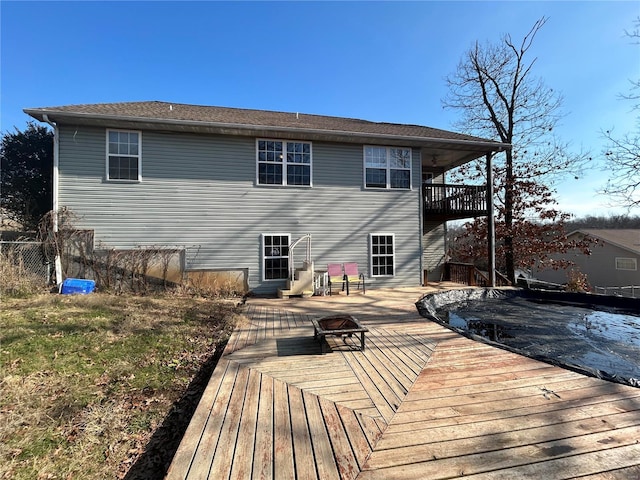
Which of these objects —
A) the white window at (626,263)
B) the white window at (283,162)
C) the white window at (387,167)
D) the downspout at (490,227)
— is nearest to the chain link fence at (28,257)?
the white window at (283,162)

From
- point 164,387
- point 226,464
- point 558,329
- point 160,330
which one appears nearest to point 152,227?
point 160,330

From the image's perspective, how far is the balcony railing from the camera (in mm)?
11219

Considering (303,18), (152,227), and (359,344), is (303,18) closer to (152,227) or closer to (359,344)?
(152,227)

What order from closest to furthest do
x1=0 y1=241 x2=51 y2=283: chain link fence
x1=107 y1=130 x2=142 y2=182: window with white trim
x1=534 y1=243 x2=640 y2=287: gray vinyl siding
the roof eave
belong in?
x1=0 y1=241 x2=51 y2=283: chain link fence → the roof eave → x1=107 y1=130 x2=142 y2=182: window with white trim → x1=534 y1=243 x2=640 y2=287: gray vinyl siding

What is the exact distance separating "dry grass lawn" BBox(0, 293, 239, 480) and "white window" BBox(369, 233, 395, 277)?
5.69 meters

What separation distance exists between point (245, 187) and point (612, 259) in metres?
28.0

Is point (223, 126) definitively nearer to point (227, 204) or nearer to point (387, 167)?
point (227, 204)

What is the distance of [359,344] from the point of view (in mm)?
4238

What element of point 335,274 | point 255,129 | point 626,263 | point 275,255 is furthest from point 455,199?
point 626,263

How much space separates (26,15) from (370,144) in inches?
378

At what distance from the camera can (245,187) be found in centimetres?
929

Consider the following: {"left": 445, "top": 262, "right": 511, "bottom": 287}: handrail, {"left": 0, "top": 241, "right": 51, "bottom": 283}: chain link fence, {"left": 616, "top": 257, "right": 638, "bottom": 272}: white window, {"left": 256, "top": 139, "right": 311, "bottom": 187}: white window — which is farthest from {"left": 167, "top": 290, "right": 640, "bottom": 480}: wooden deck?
{"left": 616, "top": 257, "right": 638, "bottom": 272}: white window

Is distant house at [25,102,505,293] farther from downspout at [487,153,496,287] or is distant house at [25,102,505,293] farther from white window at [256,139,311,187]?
downspout at [487,153,496,287]

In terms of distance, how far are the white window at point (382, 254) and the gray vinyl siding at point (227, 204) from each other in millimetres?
181
